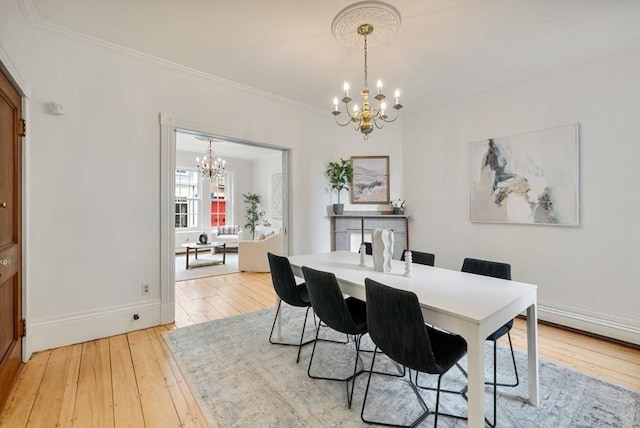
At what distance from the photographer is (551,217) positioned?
3.02m

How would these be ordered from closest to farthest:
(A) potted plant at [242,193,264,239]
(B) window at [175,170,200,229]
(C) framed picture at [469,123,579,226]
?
1. (C) framed picture at [469,123,579,226]
2. (B) window at [175,170,200,229]
3. (A) potted plant at [242,193,264,239]

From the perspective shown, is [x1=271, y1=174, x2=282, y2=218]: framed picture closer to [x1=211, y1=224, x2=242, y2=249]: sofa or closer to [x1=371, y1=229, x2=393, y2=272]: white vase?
[x1=211, y1=224, x2=242, y2=249]: sofa

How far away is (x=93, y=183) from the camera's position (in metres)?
2.61

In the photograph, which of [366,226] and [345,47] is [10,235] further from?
[366,226]

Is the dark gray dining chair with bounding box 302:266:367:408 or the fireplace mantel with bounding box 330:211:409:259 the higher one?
the fireplace mantel with bounding box 330:211:409:259

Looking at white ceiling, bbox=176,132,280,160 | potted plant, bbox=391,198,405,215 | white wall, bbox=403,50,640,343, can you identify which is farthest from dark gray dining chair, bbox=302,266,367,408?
white ceiling, bbox=176,132,280,160

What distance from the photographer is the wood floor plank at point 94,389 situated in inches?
63.5

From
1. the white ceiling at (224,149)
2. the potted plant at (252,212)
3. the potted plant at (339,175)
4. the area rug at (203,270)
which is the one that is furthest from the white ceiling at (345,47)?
the potted plant at (252,212)

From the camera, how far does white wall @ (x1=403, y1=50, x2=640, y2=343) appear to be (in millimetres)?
2578

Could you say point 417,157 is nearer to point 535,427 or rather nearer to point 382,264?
point 382,264

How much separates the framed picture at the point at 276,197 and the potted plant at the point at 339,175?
364 centimetres

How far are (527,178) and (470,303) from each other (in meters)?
2.53

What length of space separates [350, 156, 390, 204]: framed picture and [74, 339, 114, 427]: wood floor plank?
142 inches

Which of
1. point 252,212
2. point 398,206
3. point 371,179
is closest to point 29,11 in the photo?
point 371,179
